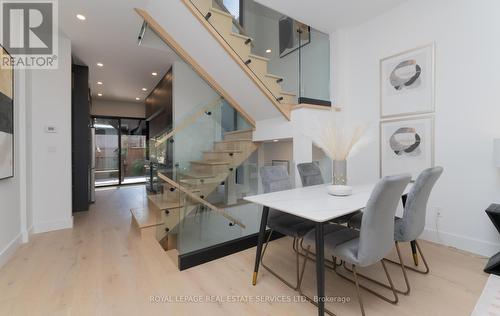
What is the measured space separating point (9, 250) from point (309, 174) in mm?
3324

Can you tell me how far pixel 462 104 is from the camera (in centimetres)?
250

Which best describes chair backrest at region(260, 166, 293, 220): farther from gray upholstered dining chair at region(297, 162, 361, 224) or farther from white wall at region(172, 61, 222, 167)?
white wall at region(172, 61, 222, 167)

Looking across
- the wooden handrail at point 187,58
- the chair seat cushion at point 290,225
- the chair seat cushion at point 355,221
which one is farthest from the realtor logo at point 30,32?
the chair seat cushion at point 355,221

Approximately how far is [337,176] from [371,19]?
2.50m

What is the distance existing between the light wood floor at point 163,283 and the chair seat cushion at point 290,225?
1.45 ft

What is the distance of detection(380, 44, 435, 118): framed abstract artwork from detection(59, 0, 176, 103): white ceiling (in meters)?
3.23

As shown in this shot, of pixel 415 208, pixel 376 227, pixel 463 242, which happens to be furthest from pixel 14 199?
pixel 463 242

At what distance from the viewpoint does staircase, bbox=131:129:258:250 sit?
121 inches

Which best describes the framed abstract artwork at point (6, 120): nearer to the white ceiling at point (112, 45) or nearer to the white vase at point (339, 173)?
the white ceiling at point (112, 45)

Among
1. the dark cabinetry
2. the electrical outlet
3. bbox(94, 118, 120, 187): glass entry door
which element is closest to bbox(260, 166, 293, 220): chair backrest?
the electrical outlet

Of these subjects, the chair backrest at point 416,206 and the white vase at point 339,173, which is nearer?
the chair backrest at point 416,206

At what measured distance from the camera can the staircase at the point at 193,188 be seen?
3079 mm

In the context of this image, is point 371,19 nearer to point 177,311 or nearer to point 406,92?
point 406,92

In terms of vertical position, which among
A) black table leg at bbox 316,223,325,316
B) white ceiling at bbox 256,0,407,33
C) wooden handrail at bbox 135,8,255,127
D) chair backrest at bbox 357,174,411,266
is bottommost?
black table leg at bbox 316,223,325,316
